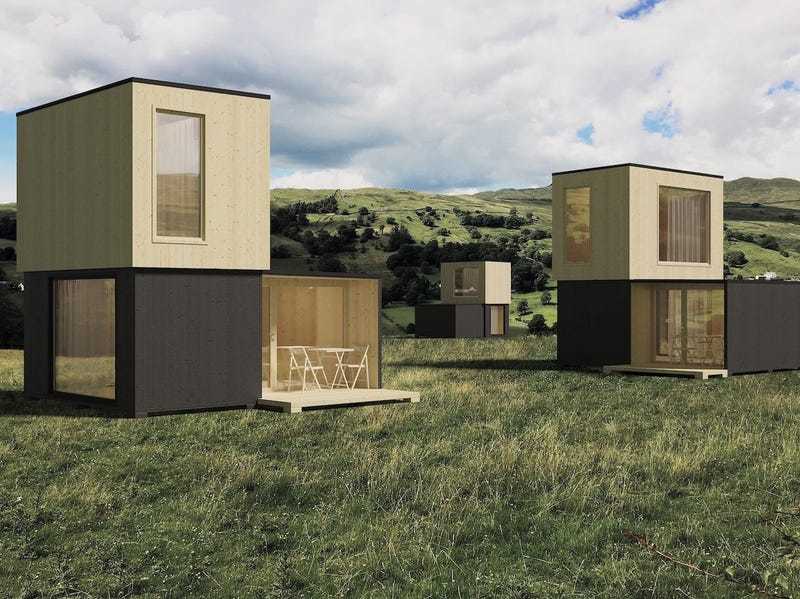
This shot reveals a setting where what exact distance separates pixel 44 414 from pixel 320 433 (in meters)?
4.27

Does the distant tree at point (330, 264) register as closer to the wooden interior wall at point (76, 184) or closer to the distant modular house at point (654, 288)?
the distant modular house at point (654, 288)

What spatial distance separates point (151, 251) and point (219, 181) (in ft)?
4.81

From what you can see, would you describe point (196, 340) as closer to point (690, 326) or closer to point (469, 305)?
point (690, 326)

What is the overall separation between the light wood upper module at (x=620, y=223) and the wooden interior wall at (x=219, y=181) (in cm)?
915

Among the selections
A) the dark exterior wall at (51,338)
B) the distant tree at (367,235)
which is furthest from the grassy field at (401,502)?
the distant tree at (367,235)

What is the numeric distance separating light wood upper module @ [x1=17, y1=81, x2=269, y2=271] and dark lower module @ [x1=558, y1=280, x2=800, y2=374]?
9738 mm

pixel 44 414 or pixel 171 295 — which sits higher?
pixel 171 295

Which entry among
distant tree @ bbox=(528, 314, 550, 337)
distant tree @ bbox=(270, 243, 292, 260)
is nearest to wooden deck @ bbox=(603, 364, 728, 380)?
distant tree @ bbox=(528, 314, 550, 337)

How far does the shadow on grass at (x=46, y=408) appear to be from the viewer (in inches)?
563

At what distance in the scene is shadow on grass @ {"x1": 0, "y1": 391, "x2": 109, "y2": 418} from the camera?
1430 cm

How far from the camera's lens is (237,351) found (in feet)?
48.8

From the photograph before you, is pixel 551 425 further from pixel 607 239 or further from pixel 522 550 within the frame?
pixel 607 239

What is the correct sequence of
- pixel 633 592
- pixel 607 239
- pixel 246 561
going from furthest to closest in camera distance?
pixel 607 239, pixel 246 561, pixel 633 592

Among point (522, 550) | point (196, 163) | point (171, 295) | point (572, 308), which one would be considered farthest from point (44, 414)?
point (572, 308)
